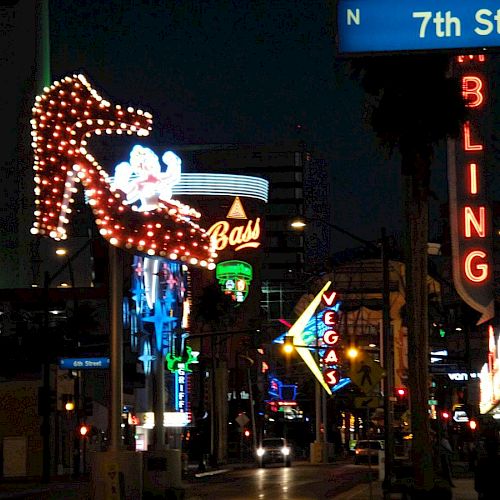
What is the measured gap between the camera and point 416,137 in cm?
2256

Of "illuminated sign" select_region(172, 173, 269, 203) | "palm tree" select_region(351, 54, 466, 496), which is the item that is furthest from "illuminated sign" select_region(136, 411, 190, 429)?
Result: "illuminated sign" select_region(172, 173, 269, 203)

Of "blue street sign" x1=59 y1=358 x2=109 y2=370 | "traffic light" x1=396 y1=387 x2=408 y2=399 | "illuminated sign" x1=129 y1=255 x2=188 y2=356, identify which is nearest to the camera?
"illuminated sign" x1=129 y1=255 x2=188 y2=356

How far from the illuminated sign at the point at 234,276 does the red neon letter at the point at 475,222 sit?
80.8m

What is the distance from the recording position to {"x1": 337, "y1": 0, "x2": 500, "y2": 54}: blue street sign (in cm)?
1288

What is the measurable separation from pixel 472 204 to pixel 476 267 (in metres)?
2.27

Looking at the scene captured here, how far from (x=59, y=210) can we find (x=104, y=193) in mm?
1266

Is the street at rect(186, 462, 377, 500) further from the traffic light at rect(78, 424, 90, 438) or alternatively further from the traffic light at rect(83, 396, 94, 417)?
the traffic light at rect(83, 396, 94, 417)

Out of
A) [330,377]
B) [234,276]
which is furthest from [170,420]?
[234,276]

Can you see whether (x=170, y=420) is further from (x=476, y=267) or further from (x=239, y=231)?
(x=239, y=231)

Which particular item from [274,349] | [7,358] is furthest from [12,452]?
[274,349]

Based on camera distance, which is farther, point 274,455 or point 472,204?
point 274,455

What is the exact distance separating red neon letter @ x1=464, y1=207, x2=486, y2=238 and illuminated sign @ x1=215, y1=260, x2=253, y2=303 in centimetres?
8076

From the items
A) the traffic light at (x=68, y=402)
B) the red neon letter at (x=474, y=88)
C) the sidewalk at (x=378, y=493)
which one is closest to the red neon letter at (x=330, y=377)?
the traffic light at (x=68, y=402)

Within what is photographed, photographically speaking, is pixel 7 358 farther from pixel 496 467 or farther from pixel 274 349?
pixel 274 349
